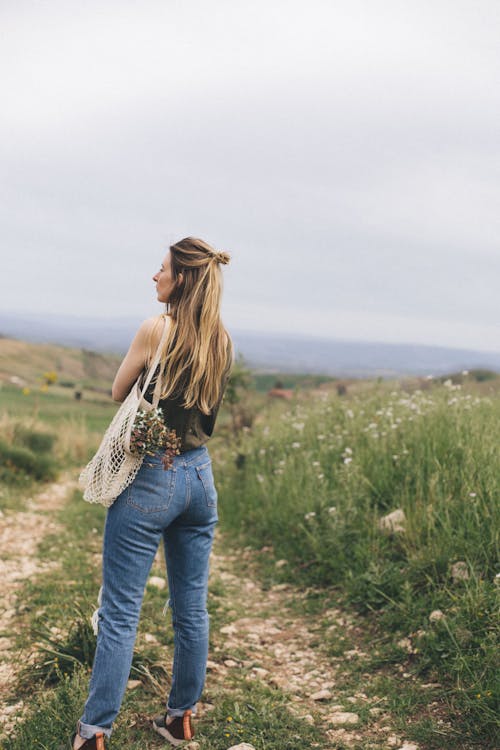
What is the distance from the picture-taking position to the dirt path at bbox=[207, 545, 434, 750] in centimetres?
379

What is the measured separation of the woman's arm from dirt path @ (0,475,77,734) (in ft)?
6.10

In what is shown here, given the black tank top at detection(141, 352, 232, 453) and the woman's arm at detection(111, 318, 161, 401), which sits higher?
the woman's arm at detection(111, 318, 161, 401)

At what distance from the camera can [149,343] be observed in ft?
10.6

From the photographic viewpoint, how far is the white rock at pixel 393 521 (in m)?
5.79

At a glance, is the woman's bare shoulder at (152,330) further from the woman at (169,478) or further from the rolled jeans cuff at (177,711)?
the rolled jeans cuff at (177,711)

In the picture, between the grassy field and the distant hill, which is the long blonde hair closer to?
the grassy field

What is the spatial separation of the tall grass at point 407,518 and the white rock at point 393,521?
26 mm

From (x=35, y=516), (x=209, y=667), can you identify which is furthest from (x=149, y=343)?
(x=35, y=516)

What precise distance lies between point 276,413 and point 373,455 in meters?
4.82

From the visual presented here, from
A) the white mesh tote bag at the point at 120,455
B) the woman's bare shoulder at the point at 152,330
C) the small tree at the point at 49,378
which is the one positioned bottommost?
the small tree at the point at 49,378

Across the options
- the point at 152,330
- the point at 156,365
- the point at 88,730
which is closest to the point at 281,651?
the point at 88,730

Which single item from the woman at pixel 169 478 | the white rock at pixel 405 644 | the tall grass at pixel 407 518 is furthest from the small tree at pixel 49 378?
the woman at pixel 169 478

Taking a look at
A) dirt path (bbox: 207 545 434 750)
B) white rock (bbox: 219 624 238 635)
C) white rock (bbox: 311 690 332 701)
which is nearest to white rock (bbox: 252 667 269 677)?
dirt path (bbox: 207 545 434 750)

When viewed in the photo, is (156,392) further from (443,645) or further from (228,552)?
(228,552)
